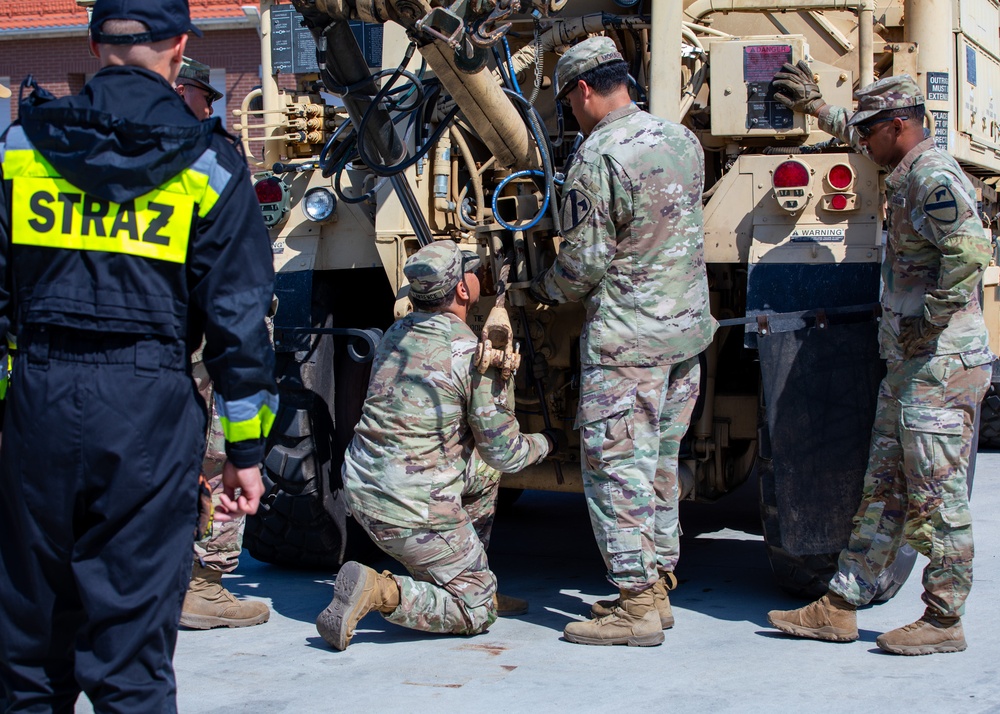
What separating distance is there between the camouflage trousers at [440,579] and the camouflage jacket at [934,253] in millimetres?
1533

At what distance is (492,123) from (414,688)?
188 cm

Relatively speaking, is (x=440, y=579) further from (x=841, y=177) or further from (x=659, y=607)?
(x=841, y=177)

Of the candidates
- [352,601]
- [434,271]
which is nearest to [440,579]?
[352,601]

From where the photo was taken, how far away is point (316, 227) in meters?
5.27

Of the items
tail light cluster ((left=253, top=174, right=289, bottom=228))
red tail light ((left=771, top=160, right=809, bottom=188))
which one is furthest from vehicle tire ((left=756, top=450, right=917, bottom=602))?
tail light cluster ((left=253, top=174, right=289, bottom=228))

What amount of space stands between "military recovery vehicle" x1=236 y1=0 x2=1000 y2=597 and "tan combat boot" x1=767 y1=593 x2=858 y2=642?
→ 0.24 metres

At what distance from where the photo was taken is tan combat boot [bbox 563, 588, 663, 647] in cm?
436

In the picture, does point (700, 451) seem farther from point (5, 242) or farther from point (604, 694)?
point (5, 242)

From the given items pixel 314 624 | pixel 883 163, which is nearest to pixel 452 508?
pixel 314 624

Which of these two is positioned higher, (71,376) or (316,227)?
(316,227)

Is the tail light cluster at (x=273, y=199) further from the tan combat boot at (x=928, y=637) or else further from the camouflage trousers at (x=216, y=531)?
the tan combat boot at (x=928, y=637)

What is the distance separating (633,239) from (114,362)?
7.10 feet

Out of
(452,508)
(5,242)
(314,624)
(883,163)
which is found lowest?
(314,624)

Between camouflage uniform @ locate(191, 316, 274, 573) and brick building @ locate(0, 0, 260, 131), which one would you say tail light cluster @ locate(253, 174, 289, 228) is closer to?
camouflage uniform @ locate(191, 316, 274, 573)
